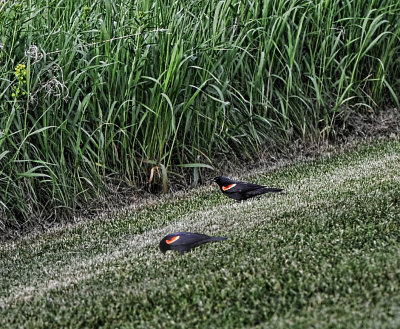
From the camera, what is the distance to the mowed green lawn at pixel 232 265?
10.4 ft

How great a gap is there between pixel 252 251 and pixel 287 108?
114 inches

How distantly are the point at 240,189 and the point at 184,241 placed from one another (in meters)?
1.31

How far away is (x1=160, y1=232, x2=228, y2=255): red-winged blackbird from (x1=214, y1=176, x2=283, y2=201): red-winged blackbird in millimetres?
1218

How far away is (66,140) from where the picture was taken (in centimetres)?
596

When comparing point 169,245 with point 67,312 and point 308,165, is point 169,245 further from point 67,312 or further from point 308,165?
point 308,165

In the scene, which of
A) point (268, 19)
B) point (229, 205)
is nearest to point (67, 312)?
point (229, 205)

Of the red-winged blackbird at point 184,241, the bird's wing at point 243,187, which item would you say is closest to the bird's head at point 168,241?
the red-winged blackbird at point 184,241

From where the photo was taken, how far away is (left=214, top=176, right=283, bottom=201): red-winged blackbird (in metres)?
5.38

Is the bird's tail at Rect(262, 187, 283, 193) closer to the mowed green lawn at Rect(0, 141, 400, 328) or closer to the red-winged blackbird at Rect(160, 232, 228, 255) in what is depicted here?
the mowed green lawn at Rect(0, 141, 400, 328)

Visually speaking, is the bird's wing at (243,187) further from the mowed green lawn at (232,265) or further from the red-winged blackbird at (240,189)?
the mowed green lawn at (232,265)

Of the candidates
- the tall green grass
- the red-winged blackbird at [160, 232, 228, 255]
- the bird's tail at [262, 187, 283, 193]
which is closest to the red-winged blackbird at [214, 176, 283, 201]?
the bird's tail at [262, 187, 283, 193]

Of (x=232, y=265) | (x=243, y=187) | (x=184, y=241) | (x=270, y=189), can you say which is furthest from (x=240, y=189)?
(x=232, y=265)

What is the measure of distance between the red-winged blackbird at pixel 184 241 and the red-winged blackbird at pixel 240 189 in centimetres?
122

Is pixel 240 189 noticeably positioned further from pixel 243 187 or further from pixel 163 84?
pixel 163 84
